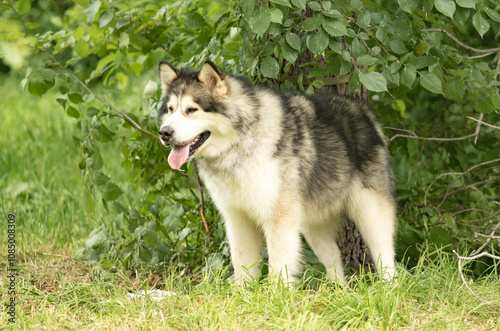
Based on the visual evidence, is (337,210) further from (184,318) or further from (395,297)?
(184,318)

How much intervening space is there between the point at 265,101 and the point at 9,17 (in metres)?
1.78

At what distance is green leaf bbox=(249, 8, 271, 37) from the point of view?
3086mm

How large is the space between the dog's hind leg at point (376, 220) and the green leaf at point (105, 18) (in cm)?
211

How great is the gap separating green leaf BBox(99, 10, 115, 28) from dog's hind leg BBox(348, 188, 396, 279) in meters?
2.11

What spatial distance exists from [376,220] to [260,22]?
1.64 meters

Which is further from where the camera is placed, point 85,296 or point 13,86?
point 13,86

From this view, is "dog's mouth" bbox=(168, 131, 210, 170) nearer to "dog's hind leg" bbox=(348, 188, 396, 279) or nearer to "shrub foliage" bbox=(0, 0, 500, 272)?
"shrub foliage" bbox=(0, 0, 500, 272)

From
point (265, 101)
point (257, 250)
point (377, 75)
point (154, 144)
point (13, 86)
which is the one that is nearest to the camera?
point (377, 75)

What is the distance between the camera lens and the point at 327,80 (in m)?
4.18

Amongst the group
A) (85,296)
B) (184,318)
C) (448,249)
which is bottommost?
(448,249)

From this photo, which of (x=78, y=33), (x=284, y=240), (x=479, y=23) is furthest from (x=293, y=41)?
(x=78, y=33)

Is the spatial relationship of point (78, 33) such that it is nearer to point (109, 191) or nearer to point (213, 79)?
point (109, 191)

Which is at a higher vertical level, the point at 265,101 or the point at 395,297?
the point at 265,101

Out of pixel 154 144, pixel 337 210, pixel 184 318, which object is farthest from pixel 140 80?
pixel 184 318
